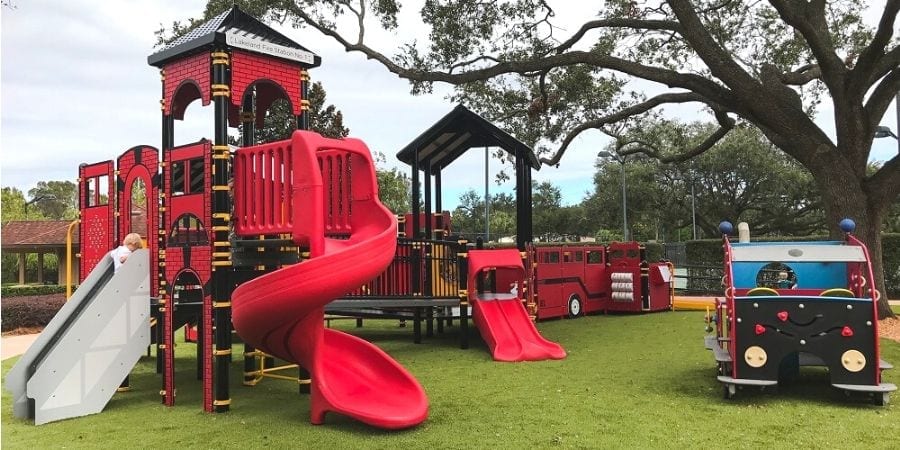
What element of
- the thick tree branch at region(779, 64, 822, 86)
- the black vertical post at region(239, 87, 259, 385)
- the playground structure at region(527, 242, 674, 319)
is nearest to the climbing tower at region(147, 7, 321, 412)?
the black vertical post at region(239, 87, 259, 385)

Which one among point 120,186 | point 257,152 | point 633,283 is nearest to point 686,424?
point 257,152

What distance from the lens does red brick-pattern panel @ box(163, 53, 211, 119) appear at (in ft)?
22.7

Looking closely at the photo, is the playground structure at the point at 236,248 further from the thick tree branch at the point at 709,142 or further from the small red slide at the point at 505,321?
the thick tree branch at the point at 709,142

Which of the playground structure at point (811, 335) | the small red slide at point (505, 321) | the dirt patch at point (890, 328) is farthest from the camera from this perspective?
the dirt patch at point (890, 328)

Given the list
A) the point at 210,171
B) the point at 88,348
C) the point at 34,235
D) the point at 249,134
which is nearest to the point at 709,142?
the point at 249,134

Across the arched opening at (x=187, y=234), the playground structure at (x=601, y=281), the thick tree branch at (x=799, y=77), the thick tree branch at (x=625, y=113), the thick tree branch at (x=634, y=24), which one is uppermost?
the thick tree branch at (x=634, y=24)

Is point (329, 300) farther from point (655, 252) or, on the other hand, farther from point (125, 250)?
point (655, 252)

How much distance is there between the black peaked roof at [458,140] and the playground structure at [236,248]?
459cm

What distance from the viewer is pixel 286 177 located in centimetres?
641

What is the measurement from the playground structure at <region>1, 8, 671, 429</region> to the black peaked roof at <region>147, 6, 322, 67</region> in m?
0.02

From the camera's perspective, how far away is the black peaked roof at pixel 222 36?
22.4 ft

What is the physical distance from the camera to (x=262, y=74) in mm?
7359

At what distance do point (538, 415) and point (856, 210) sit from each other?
361 inches

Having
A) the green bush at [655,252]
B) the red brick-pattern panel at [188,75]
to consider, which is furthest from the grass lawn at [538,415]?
the green bush at [655,252]
